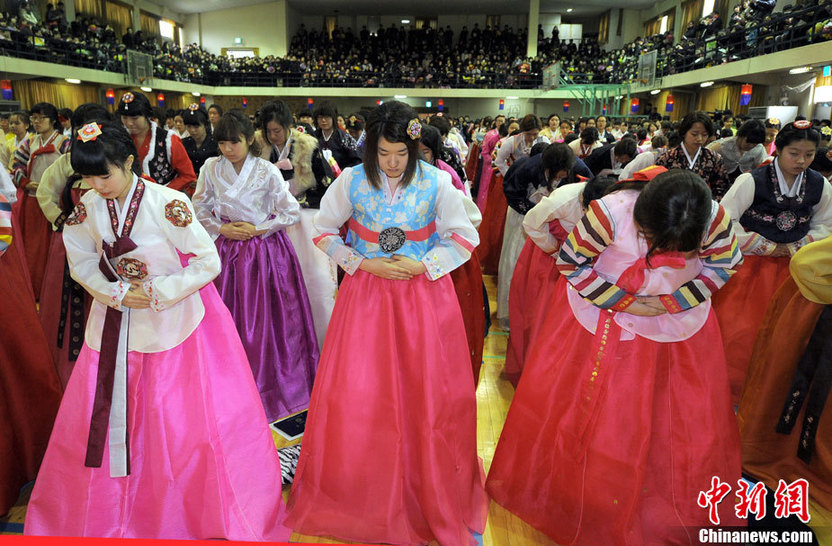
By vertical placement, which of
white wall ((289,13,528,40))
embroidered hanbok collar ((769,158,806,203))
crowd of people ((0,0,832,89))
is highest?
white wall ((289,13,528,40))

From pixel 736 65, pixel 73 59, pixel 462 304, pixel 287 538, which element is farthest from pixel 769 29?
pixel 73 59

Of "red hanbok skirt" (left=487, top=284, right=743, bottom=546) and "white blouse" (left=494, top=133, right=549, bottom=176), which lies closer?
"red hanbok skirt" (left=487, top=284, right=743, bottom=546)

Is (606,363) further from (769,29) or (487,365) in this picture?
(769,29)

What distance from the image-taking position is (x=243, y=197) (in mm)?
3037

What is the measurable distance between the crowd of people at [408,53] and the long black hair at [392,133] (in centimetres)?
1294

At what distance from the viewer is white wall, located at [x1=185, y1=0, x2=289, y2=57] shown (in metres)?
24.9

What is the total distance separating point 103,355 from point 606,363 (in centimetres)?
173

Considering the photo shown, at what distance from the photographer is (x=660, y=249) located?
1.92 m

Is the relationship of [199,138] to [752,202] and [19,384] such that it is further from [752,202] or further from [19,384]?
[752,202]

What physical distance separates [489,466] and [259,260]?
162 cm

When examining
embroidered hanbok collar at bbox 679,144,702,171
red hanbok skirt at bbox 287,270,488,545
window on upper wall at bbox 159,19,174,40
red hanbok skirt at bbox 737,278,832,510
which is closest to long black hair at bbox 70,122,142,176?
red hanbok skirt at bbox 287,270,488,545

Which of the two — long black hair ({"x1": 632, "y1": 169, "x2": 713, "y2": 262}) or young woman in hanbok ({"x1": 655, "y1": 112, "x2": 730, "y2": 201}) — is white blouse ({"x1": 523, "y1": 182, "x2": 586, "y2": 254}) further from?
young woman in hanbok ({"x1": 655, "y1": 112, "x2": 730, "y2": 201})

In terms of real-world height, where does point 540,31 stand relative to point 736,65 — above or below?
above

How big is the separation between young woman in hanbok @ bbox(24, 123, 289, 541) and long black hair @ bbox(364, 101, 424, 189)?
644 mm
